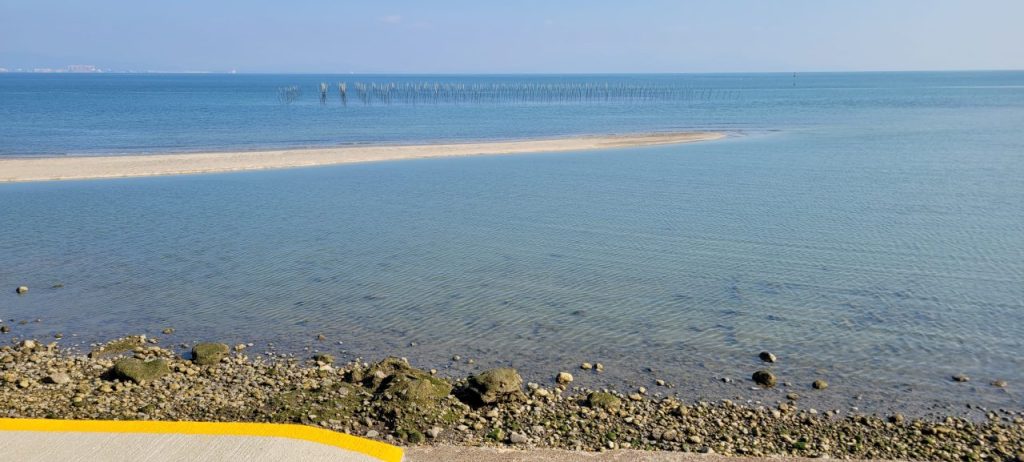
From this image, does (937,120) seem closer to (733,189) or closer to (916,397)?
(733,189)

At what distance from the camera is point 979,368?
9.68 meters

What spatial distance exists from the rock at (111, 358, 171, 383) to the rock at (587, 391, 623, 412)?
14.8 feet

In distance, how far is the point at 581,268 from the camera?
14391 mm

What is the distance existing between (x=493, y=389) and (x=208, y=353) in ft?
11.7

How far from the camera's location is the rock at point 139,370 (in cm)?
873

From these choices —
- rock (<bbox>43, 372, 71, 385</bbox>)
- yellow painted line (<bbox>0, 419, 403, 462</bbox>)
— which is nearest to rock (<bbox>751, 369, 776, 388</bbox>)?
yellow painted line (<bbox>0, 419, 403, 462</bbox>)

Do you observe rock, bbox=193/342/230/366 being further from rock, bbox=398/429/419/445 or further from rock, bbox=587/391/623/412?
rock, bbox=587/391/623/412

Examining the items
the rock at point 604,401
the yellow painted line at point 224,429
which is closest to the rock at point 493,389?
the rock at point 604,401

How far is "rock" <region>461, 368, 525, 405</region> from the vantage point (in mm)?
8148

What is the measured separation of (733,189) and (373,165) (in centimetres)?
1365

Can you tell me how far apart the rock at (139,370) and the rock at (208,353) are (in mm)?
461

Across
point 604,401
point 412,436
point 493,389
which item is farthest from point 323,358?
point 604,401

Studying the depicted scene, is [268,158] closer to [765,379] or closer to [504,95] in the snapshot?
[765,379]

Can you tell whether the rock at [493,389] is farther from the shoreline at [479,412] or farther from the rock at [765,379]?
the rock at [765,379]
